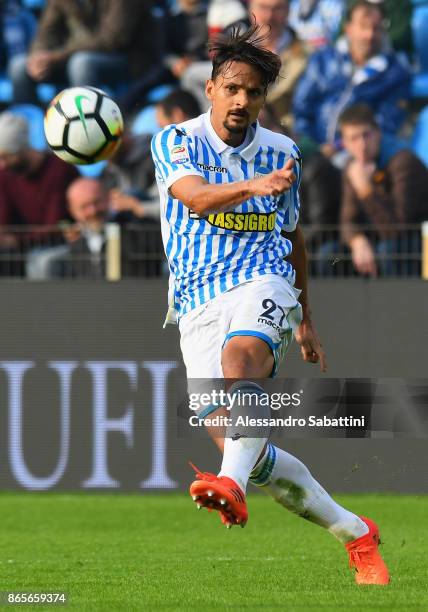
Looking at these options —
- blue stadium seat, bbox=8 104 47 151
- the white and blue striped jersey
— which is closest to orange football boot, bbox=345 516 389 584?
the white and blue striped jersey

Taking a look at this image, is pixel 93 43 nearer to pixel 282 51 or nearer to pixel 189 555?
pixel 282 51

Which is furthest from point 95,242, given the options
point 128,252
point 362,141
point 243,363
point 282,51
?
point 243,363

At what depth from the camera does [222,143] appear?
5.36m

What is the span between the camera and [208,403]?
511 centimetres

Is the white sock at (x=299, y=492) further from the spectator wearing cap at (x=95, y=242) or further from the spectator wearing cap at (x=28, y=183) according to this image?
the spectator wearing cap at (x=28, y=183)

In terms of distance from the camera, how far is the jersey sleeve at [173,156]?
16.8 feet

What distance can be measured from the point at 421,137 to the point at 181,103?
2791 mm

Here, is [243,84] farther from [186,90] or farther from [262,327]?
[186,90]

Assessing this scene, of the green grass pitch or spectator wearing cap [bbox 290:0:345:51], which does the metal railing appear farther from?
spectator wearing cap [bbox 290:0:345:51]

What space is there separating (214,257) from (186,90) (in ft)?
25.4

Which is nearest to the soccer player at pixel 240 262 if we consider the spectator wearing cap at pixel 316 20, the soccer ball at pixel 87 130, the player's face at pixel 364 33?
the soccer ball at pixel 87 130

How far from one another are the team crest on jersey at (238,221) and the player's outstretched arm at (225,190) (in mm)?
223

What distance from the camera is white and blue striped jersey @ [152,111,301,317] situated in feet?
17.3

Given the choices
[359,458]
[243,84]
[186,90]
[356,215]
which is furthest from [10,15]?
[243,84]
